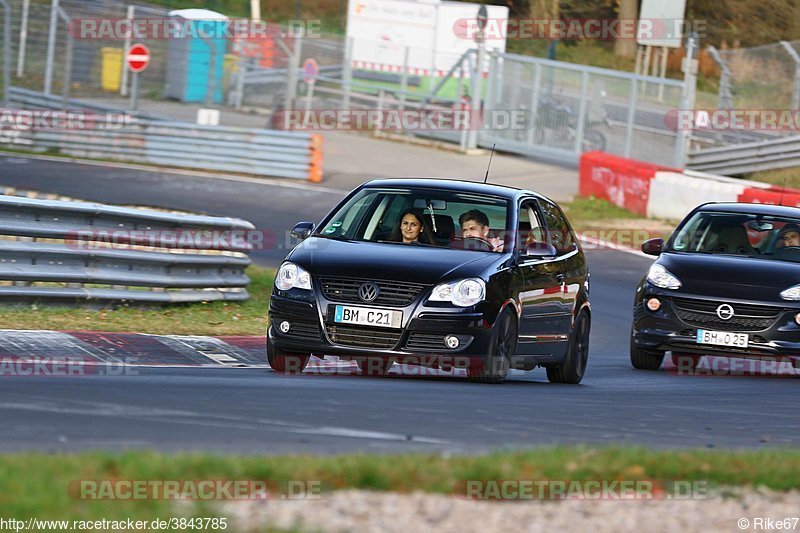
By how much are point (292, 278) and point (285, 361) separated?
70 centimetres

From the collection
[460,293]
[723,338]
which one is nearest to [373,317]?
[460,293]

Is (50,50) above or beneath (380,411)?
above

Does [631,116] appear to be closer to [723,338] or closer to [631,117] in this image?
[631,117]

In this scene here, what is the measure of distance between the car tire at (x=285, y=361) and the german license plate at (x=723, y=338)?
3882 mm

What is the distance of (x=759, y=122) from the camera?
95.9 feet

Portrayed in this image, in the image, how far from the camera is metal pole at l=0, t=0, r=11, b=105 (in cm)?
3209

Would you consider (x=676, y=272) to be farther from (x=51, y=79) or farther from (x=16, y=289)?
(x=51, y=79)

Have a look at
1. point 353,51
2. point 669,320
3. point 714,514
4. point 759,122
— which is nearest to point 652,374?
point 669,320

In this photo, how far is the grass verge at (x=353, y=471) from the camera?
5336 millimetres

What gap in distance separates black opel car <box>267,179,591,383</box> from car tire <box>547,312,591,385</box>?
12 millimetres

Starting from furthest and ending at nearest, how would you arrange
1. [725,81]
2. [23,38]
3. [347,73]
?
[347,73] → [23,38] → [725,81]

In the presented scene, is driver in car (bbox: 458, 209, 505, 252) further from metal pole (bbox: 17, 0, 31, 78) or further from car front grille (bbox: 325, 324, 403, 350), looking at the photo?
metal pole (bbox: 17, 0, 31, 78)

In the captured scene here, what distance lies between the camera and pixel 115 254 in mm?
13359
